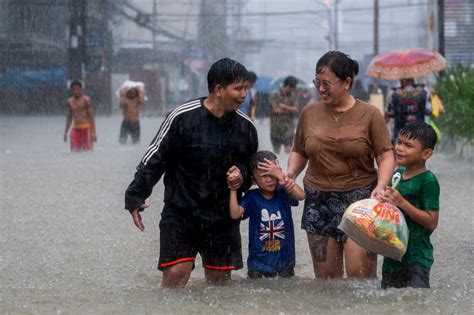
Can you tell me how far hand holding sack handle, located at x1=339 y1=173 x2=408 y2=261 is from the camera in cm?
568

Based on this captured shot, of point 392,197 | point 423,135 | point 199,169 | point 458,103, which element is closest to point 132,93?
point 458,103

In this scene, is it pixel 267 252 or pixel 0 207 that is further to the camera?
pixel 0 207

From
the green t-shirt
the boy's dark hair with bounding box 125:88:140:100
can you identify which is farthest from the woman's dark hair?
the boy's dark hair with bounding box 125:88:140:100

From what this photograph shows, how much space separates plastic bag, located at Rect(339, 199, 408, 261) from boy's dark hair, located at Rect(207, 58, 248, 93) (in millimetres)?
1067

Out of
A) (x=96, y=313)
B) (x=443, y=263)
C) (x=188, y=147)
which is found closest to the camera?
(x=96, y=313)

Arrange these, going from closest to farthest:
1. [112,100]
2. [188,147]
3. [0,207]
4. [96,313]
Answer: [96,313] → [188,147] → [0,207] → [112,100]

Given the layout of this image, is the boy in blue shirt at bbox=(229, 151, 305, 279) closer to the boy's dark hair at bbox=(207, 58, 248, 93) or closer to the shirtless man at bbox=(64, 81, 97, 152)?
the boy's dark hair at bbox=(207, 58, 248, 93)

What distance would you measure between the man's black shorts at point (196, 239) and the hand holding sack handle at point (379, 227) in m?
0.96

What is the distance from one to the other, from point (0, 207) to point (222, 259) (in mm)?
6826

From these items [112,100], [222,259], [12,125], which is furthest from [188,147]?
[112,100]

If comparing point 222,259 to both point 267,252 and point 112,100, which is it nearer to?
point 267,252

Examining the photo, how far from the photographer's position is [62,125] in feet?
131

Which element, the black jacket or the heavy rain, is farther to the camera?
the black jacket

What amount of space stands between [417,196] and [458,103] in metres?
12.7
